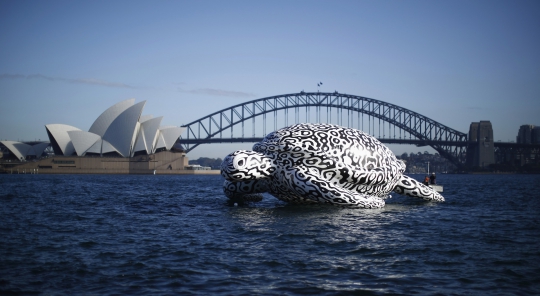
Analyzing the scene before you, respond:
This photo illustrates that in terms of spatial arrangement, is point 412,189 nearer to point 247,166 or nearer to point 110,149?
point 247,166

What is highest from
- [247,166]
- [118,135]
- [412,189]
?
[118,135]

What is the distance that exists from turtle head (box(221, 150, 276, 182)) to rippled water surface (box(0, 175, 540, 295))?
3.63ft

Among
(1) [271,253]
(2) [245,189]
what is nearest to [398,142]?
(2) [245,189]

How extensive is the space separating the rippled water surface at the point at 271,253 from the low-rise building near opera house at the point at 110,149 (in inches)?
3495

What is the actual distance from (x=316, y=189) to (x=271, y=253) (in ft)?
19.5

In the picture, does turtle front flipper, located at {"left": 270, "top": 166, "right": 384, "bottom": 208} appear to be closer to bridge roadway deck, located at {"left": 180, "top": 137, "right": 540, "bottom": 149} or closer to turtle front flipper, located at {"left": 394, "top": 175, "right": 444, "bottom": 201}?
turtle front flipper, located at {"left": 394, "top": 175, "right": 444, "bottom": 201}

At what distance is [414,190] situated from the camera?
62.2ft

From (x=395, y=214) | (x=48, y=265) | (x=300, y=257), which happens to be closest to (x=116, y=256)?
(x=48, y=265)

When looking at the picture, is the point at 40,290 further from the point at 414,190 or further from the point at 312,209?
the point at 414,190

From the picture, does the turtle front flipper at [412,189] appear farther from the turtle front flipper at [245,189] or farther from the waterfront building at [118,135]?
the waterfront building at [118,135]

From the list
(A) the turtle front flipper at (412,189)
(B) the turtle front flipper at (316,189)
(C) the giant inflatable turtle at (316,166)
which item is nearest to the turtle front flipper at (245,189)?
(C) the giant inflatable turtle at (316,166)

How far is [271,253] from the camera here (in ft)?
30.3

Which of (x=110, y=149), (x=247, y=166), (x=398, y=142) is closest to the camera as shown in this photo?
(x=247, y=166)

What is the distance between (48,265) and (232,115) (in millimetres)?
136686
